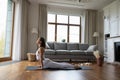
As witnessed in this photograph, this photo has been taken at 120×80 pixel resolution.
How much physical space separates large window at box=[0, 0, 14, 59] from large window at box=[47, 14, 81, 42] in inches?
85.7

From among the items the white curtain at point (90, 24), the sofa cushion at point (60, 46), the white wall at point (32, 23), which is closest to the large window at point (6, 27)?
the white wall at point (32, 23)

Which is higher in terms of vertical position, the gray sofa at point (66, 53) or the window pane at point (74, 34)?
the window pane at point (74, 34)

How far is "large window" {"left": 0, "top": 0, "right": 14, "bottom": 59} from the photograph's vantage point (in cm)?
509

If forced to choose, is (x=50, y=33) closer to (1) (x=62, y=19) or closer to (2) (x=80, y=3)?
(1) (x=62, y=19)

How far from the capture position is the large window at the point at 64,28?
7.35 metres

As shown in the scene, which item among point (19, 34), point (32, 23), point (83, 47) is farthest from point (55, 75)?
point (32, 23)

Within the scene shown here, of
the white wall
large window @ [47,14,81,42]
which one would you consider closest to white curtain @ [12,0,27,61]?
the white wall

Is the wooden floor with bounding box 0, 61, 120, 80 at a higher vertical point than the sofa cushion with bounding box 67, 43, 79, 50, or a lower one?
lower

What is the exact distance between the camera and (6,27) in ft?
17.9

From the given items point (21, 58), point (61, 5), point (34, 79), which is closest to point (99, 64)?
point (34, 79)

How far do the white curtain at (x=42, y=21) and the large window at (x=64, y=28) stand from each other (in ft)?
1.48

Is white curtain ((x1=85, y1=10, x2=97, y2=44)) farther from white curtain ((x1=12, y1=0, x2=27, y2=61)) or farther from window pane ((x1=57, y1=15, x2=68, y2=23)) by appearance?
white curtain ((x1=12, y1=0, x2=27, y2=61))

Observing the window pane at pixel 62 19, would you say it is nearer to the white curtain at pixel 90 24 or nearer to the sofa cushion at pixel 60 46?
the white curtain at pixel 90 24

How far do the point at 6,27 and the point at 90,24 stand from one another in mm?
4344
